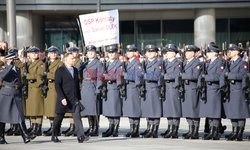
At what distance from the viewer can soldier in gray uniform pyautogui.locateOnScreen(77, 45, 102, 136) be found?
13.3 metres

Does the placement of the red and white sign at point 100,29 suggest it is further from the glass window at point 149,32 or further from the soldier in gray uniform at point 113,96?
the glass window at point 149,32

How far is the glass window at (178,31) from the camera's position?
28703 millimetres

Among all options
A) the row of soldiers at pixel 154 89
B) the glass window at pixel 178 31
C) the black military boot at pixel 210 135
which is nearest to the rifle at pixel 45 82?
the row of soldiers at pixel 154 89

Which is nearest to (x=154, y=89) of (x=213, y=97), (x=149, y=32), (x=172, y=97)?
(x=172, y=97)

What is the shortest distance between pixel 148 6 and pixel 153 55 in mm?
13464

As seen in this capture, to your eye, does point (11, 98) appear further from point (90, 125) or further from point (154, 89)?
point (154, 89)

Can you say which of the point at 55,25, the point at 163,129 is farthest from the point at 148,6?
the point at 163,129

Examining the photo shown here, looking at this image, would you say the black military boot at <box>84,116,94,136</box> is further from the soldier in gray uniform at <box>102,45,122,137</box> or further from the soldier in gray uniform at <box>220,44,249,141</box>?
the soldier in gray uniform at <box>220,44,249,141</box>

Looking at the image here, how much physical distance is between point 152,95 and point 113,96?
892 mm

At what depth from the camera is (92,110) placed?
524 inches

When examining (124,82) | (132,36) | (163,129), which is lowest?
(163,129)

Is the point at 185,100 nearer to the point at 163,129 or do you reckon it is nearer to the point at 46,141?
the point at 163,129

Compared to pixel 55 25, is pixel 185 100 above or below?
below

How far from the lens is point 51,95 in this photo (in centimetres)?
1345
